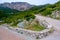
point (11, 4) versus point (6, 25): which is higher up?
point (11, 4)

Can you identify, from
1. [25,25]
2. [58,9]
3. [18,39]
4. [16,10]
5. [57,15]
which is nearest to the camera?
[18,39]

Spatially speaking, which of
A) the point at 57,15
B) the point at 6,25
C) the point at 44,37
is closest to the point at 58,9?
the point at 57,15

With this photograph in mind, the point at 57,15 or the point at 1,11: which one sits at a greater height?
the point at 1,11

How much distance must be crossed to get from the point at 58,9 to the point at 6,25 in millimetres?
5136

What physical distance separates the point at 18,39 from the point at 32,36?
48cm

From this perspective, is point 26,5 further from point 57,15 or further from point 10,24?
point 57,15

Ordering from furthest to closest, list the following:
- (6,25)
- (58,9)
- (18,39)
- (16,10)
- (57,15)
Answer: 1. (58,9)
2. (57,15)
3. (16,10)
4. (6,25)
5. (18,39)

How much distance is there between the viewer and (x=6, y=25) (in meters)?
8.20

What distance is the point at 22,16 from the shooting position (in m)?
9.00

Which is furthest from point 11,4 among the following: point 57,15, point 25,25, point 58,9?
point 58,9

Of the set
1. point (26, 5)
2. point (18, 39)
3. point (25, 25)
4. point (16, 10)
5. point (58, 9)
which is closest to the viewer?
point (18, 39)

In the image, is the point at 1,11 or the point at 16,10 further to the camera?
the point at 16,10

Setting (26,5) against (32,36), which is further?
(26,5)

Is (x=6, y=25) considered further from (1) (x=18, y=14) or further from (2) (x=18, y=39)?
(2) (x=18, y=39)
